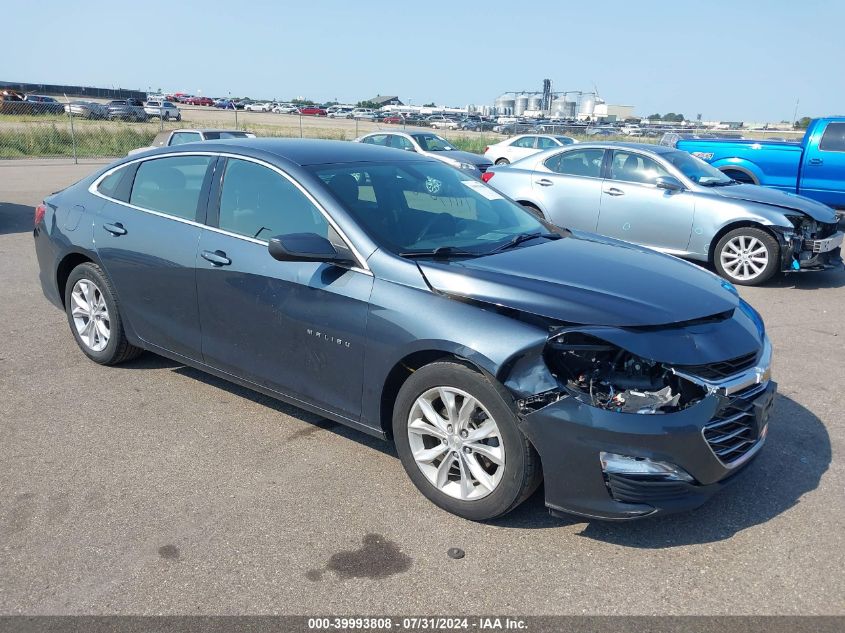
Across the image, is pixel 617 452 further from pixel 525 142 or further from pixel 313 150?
pixel 525 142

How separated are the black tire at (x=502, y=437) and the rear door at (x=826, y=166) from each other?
11786mm

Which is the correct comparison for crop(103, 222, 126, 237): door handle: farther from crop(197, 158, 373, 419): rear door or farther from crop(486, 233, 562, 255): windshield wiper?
crop(486, 233, 562, 255): windshield wiper

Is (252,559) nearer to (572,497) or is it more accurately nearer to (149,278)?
(572,497)

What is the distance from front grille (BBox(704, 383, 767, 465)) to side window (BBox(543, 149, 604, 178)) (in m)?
6.58

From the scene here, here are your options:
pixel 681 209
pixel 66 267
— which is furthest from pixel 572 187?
pixel 66 267

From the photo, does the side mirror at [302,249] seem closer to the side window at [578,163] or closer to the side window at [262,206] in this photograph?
the side window at [262,206]

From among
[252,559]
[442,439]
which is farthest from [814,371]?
[252,559]

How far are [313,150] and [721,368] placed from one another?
2.69 metres

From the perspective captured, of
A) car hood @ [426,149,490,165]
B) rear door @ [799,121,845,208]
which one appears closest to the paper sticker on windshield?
rear door @ [799,121,845,208]

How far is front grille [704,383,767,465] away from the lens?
325cm

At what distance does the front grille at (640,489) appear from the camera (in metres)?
3.13

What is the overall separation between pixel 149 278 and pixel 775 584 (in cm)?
390

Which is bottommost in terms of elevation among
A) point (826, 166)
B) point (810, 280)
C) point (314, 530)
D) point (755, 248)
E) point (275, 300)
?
point (810, 280)

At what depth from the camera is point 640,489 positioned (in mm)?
3139
